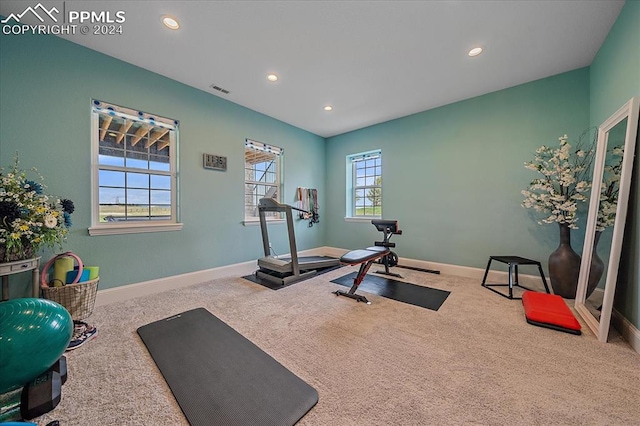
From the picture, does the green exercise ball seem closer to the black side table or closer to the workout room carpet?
the workout room carpet

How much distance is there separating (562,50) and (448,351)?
3.49 metres

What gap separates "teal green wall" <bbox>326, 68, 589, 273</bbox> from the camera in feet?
10.2

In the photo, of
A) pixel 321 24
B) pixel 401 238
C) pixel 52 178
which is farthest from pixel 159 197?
pixel 401 238

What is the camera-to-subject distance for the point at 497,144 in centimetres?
348

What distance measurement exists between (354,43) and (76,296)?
3.84 metres

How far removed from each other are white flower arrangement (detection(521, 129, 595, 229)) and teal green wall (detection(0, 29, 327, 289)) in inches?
164

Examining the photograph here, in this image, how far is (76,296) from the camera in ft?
7.25

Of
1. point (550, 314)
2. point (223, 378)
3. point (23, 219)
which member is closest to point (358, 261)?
point (223, 378)

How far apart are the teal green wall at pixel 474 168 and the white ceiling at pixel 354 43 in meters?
0.34

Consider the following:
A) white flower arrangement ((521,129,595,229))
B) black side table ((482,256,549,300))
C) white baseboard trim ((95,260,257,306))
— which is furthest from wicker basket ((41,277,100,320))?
white flower arrangement ((521,129,595,229))

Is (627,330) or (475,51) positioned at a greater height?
(475,51)

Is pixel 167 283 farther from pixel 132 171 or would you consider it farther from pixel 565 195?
pixel 565 195

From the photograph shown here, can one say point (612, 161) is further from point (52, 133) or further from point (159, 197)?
point (52, 133)

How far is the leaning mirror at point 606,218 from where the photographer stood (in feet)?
6.19
